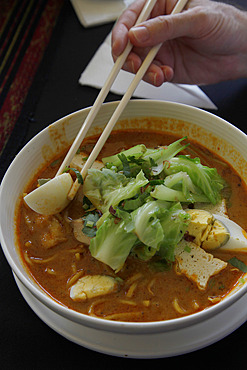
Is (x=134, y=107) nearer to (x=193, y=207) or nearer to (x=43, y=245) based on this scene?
(x=193, y=207)

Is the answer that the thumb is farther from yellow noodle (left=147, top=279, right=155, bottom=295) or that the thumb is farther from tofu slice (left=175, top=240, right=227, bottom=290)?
yellow noodle (left=147, top=279, right=155, bottom=295)

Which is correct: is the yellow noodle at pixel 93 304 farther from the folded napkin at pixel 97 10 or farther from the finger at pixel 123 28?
the folded napkin at pixel 97 10

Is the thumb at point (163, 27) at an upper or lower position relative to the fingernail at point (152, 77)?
upper

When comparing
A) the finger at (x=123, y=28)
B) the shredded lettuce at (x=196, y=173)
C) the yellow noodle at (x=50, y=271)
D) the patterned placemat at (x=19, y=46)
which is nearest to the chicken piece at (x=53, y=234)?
the yellow noodle at (x=50, y=271)

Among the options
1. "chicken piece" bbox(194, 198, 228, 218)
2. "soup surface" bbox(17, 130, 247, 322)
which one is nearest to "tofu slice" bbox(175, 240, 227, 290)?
"soup surface" bbox(17, 130, 247, 322)

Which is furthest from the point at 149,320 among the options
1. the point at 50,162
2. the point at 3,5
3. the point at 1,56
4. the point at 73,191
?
the point at 3,5

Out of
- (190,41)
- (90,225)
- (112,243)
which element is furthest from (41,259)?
(190,41)

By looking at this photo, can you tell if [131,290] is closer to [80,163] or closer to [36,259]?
[36,259]
